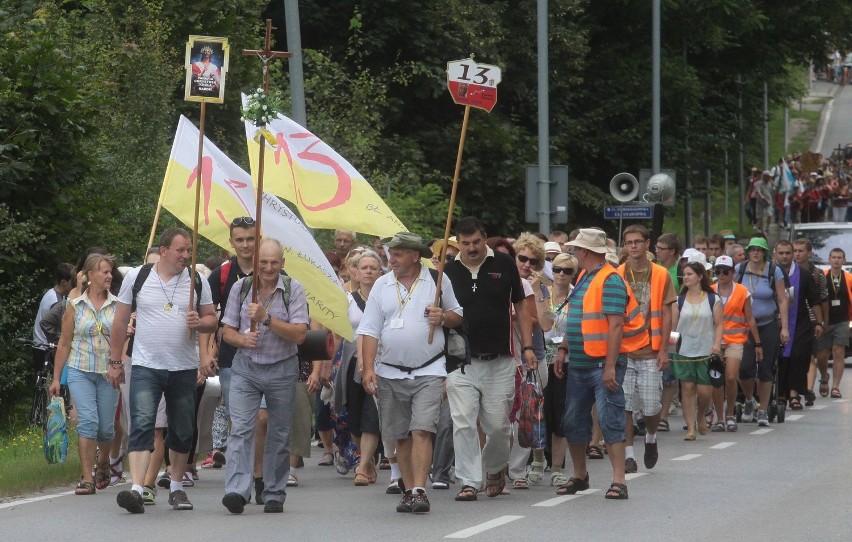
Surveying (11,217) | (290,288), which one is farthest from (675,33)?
(290,288)

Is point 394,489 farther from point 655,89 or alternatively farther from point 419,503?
point 655,89

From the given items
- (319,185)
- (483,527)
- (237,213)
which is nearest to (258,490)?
(483,527)

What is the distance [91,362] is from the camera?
11.8 meters

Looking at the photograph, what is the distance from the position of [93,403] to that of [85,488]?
598 mm

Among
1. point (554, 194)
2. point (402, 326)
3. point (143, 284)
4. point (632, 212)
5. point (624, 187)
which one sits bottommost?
point (402, 326)

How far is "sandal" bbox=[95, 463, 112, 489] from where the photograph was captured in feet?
39.9

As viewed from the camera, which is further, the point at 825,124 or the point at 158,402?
the point at 825,124

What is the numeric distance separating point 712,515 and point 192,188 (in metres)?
5.04

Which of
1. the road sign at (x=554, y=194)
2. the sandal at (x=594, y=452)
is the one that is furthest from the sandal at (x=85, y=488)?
the road sign at (x=554, y=194)

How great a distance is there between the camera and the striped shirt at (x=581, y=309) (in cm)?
1135

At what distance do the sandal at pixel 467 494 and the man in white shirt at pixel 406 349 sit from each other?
21.6 inches

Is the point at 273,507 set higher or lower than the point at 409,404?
lower

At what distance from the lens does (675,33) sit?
34.7 m

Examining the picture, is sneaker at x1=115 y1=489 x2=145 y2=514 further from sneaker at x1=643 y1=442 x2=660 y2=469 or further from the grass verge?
sneaker at x1=643 y1=442 x2=660 y2=469
